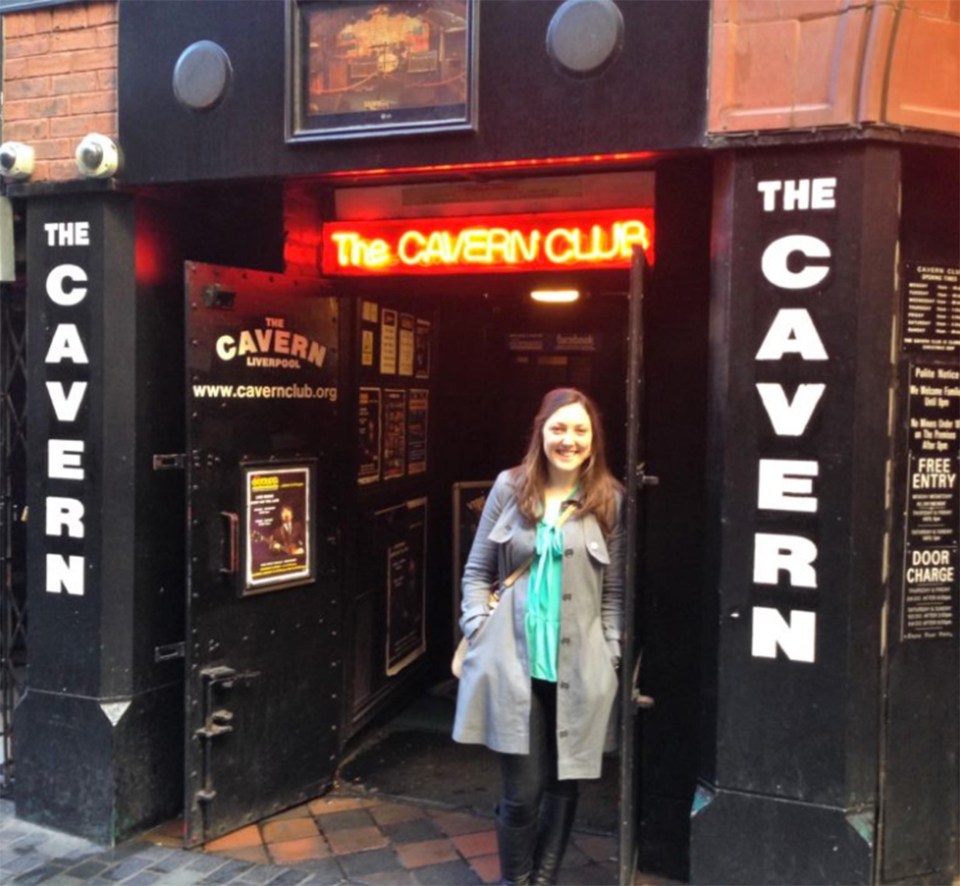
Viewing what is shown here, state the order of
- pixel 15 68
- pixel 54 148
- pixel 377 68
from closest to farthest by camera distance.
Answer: pixel 377 68 < pixel 54 148 < pixel 15 68

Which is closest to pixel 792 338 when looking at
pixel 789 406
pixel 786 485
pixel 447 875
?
pixel 789 406

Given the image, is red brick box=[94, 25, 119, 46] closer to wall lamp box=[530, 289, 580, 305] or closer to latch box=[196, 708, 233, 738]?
wall lamp box=[530, 289, 580, 305]

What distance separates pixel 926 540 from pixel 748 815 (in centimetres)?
112

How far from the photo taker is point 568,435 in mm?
3582

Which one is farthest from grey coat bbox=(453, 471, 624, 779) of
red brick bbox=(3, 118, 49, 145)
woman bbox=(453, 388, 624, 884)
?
red brick bbox=(3, 118, 49, 145)

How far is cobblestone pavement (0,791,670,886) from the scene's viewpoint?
4.05 metres

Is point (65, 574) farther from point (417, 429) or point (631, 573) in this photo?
point (631, 573)

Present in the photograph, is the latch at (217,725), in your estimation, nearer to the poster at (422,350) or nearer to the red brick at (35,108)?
the poster at (422,350)

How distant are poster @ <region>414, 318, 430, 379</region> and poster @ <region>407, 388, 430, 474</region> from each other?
108 mm

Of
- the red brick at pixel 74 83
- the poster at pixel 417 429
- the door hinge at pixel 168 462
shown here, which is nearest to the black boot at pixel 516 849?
the door hinge at pixel 168 462

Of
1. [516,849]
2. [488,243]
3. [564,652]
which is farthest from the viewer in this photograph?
[488,243]

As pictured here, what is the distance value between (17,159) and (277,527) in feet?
6.44

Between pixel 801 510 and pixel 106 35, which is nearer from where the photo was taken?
pixel 801 510

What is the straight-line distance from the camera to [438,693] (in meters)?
6.35
